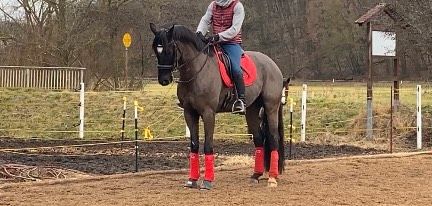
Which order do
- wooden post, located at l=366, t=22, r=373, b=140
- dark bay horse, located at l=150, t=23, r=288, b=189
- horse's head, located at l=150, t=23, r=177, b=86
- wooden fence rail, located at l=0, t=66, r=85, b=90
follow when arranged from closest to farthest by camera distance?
1. horse's head, located at l=150, t=23, r=177, b=86
2. dark bay horse, located at l=150, t=23, r=288, b=189
3. wooden post, located at l=366, t=22, r=373, b=140
4. wooden fence rail, located at l=0, t=66, r=85, b=90

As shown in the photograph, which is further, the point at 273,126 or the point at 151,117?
the point at 151,117

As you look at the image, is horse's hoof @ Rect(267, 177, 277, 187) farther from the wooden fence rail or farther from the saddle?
the wooden fence rail

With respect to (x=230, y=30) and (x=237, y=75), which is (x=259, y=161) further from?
(x=230, y=30)

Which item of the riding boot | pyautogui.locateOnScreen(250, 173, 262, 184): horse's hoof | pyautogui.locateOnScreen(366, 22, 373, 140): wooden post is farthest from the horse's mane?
pyautogui.locateOnScreen(366, 22, 373, 140): wooden post

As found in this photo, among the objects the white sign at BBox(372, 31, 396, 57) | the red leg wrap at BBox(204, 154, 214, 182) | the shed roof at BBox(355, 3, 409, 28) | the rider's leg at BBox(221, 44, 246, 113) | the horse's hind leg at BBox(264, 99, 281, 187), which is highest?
the shed roof at BBox(355, 3, 409, 28)

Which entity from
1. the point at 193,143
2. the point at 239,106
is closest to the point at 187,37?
the point at 239,106

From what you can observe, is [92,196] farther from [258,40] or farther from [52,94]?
[258,40]

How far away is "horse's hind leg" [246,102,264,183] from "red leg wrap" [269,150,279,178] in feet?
0.73

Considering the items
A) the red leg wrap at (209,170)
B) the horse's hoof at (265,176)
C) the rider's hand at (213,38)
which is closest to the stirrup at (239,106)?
the red leg wrap at (209,170)

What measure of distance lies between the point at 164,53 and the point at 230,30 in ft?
3.12

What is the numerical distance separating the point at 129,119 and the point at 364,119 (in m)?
6.05

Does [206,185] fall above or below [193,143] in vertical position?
below

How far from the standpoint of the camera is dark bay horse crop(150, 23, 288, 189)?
7401 mm

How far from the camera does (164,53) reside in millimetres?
7332
